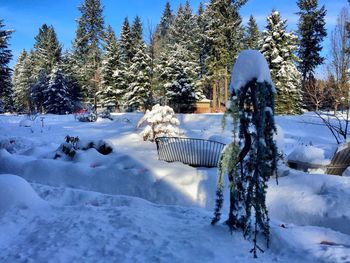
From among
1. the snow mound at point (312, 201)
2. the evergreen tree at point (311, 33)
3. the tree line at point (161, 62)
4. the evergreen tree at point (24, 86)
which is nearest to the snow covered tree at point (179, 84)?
the tree line at point (161, 62)

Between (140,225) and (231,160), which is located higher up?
(231,160)

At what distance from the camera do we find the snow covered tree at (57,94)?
4031cm

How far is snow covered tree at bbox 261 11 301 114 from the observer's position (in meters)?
30.0

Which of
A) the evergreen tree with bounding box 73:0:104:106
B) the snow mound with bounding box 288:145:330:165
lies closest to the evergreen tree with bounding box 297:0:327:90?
the evergreen tree with bounding box 73:0:104:106

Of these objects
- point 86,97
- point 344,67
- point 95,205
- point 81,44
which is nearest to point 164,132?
point 95,205

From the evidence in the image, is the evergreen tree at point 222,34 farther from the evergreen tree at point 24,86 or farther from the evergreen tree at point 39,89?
the evergreen tree at point 24,86

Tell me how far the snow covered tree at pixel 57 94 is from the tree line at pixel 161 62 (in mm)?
113

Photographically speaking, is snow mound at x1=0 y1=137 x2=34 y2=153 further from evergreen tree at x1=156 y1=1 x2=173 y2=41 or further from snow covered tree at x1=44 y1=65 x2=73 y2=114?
evergreen tree at x1=156 y1=1 x2=173 y2=41

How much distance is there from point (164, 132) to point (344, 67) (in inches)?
434

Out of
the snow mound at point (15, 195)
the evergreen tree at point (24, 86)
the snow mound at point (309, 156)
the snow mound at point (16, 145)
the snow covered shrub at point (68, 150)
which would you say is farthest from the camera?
the evergreen tree at point (24, 86)

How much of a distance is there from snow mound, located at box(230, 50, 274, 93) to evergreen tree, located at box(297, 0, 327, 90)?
36320 millimetres

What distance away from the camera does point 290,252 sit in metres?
3.65

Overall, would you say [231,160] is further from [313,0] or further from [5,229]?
[313,0]

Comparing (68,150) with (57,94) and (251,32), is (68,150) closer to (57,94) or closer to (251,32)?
(57,94)
